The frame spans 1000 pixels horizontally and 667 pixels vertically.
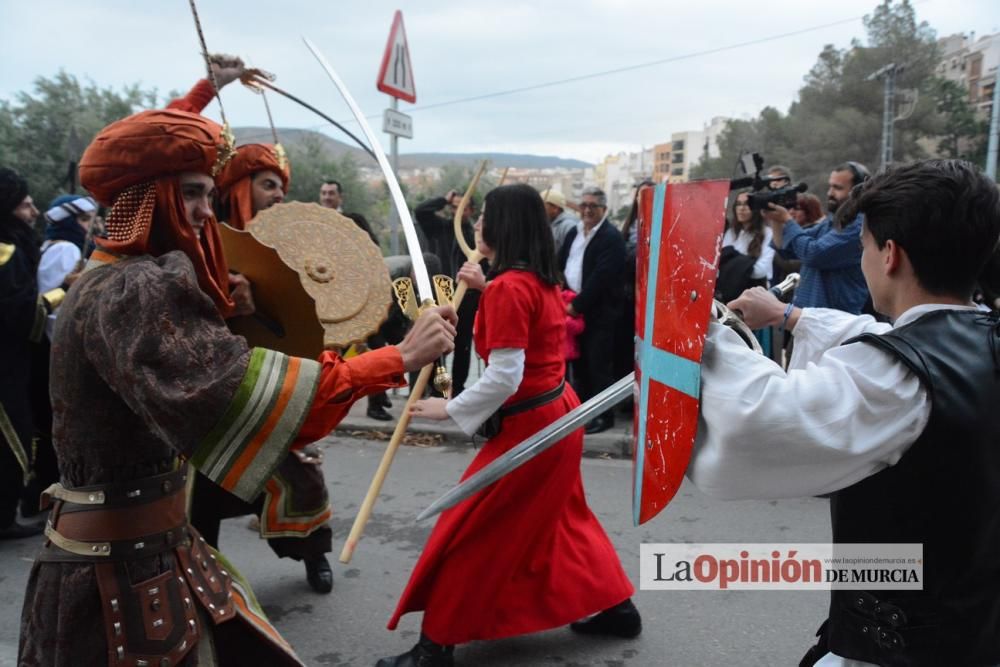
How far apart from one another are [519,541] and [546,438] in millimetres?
1064

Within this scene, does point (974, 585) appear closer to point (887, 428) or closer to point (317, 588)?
point (887, 428)

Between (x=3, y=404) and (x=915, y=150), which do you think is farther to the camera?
(x=915, y=150)

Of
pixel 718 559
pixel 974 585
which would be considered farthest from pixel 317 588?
pixel 974 585

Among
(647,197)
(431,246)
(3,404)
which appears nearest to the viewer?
(647,197)

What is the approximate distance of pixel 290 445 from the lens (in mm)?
1667

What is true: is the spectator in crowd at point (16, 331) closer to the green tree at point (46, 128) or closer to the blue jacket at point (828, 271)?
the blue jacket at point (828, 271)

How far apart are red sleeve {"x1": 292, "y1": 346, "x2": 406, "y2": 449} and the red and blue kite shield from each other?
61 centimetres

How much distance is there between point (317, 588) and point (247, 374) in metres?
2.26

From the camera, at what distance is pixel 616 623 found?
3105 millimetres

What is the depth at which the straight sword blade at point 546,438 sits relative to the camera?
1710 millimetres

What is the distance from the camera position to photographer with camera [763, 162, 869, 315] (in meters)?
4.62

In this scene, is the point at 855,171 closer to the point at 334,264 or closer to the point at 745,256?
the point at 745,256

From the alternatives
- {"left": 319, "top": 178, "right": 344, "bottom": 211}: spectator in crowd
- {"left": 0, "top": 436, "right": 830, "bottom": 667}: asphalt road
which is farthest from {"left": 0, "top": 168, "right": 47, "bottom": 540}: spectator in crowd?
{"left": 319, "top": 178, "right": 344, "bottom": 211}: spectator in crowd

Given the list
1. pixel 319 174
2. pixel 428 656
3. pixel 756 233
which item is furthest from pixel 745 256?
pixel 319 174
